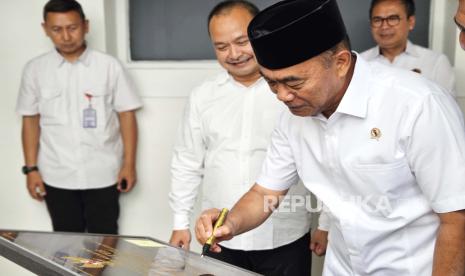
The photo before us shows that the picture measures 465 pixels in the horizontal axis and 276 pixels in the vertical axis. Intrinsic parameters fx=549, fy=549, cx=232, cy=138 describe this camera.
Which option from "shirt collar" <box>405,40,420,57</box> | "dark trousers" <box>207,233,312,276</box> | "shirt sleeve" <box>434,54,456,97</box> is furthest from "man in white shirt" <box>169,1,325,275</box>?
"shirt collar" <box>405,40,420,57</box>

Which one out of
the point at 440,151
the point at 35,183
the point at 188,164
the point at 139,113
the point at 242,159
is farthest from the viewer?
the point at 139,113

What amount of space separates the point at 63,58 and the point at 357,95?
2.07 m

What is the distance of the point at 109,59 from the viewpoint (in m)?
3.01

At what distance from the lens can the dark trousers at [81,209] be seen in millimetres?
3047

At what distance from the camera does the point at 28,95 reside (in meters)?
3.03

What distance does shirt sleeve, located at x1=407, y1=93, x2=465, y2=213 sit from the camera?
4.15 ft

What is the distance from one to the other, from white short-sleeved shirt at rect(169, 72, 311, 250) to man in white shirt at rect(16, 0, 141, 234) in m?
0.86

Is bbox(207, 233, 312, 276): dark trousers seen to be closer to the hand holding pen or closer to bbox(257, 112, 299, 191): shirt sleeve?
bbox(257, 112, 299, 191): shirt sleeve

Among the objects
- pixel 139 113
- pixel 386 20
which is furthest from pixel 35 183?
pixel 386 20

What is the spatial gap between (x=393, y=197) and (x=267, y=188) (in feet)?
1.32

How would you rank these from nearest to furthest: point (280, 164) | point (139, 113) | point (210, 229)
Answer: point (210, 229) < point (280, 164) < point (139, 113)

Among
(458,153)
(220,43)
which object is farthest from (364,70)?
(220,43)

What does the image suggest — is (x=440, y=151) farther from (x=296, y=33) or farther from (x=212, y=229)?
(x=212, y=229)

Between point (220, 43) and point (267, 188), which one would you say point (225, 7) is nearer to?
point (220, 43)
